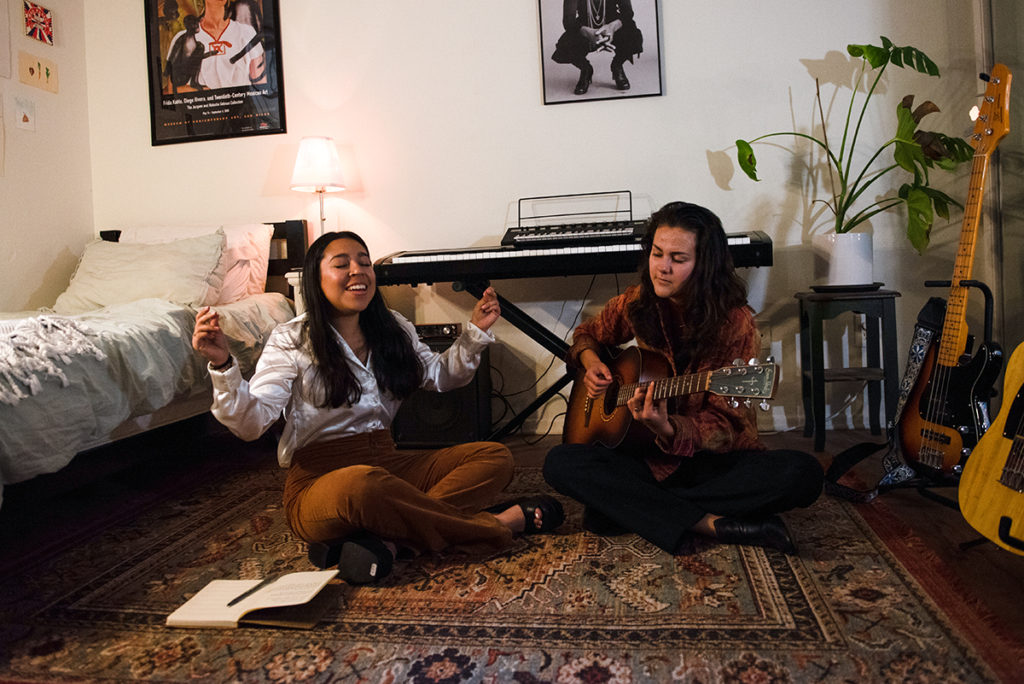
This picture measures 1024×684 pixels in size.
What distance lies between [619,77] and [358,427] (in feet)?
6.87

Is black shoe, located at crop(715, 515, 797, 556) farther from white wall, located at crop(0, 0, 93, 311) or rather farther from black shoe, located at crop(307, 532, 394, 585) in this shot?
white wall, located at crop(0, 0, 93, 311)

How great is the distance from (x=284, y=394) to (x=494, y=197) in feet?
6.09

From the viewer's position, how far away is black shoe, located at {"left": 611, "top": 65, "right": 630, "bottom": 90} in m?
3.25

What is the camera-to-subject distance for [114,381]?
218 centimetres

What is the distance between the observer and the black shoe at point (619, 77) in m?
3.25

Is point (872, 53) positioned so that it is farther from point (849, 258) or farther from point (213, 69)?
point (213, 69)

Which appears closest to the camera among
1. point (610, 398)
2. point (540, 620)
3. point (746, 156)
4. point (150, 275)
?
point (540, 620)

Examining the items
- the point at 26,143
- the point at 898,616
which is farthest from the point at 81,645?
the point at 26,143

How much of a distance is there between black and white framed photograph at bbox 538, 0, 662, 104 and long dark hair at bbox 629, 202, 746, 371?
58.3 inches

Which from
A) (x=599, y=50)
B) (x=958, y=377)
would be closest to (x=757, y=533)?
(x=958, y=377)

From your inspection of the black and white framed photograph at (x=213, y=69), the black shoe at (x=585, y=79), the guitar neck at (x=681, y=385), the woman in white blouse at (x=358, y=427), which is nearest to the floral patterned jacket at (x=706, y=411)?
the guitar neck at (x=681, y=385)

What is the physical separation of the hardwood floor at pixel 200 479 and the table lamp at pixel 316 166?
3.90 feet

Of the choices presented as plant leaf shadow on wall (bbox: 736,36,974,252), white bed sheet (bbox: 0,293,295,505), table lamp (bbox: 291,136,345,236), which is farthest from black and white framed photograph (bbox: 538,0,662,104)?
white bed sheet (bbox: 0,293,295,505)

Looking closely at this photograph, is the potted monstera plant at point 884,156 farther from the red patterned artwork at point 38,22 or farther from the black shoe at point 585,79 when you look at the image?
the red patterned artwork at point 38,22
